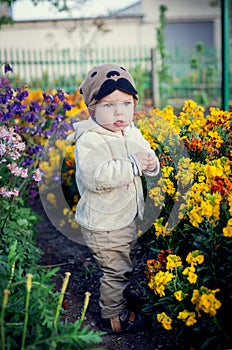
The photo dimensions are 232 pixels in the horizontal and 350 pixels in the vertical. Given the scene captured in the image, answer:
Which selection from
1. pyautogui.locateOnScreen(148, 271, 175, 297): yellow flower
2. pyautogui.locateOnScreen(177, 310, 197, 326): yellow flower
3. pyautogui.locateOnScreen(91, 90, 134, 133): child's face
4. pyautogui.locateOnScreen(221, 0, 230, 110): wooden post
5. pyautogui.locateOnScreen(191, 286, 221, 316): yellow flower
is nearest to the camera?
pyautogui.locateOnScreen(191, 286, 221, 316): yellow flower

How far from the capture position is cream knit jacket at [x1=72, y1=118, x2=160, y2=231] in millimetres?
2754

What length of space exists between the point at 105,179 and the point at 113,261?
0.52 meters

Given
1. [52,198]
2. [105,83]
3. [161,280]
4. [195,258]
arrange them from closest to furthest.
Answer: [195,258] → [161,280] → [105,83] → [52,198]

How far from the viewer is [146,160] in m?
2.78

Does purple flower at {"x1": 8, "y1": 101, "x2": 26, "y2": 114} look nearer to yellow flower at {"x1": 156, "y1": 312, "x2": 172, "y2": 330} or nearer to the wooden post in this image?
yellow flower at {"x1": 156, "y1": 312, "x2": 172, "y2": 330}

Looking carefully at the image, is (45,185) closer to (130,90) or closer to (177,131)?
(177,131)

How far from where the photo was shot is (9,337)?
2.11m

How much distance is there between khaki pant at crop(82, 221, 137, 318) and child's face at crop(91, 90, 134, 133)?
0.59 meters

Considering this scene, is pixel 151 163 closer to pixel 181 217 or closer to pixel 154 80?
pixel 181 217

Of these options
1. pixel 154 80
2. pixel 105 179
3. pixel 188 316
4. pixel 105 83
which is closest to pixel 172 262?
pixel 188 316

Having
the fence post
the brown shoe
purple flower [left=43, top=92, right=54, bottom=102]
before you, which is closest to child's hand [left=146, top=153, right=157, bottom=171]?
the brown shoe

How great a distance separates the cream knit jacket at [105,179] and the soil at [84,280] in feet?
1.66

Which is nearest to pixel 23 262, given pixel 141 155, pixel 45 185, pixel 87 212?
pixel 87 212

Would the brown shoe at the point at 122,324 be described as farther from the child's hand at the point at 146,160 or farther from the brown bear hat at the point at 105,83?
the brown bear hat at the point at 105,83
